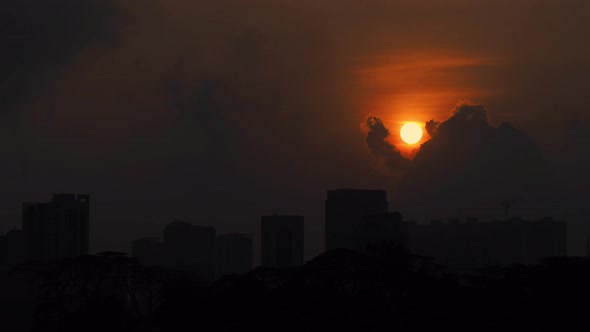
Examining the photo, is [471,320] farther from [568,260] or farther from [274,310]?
[568,260]

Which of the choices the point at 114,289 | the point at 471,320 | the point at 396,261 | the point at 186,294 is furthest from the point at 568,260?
the point at 114,289

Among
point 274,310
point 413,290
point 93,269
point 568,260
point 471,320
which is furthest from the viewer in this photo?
point 93,269

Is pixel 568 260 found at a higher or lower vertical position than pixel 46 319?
higher

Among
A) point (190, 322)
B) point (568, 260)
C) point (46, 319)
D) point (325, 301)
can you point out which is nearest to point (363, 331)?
point (325, 301)

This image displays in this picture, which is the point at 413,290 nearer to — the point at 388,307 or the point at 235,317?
the point at 388,307

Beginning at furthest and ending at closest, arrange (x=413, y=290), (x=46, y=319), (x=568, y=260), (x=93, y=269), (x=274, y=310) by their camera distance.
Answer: (x=93, y=269) → (x=46, y=319) → (x=568, y=260) → (x=413, y=290) → (x=274, y=310)

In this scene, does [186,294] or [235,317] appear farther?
[186,294]
